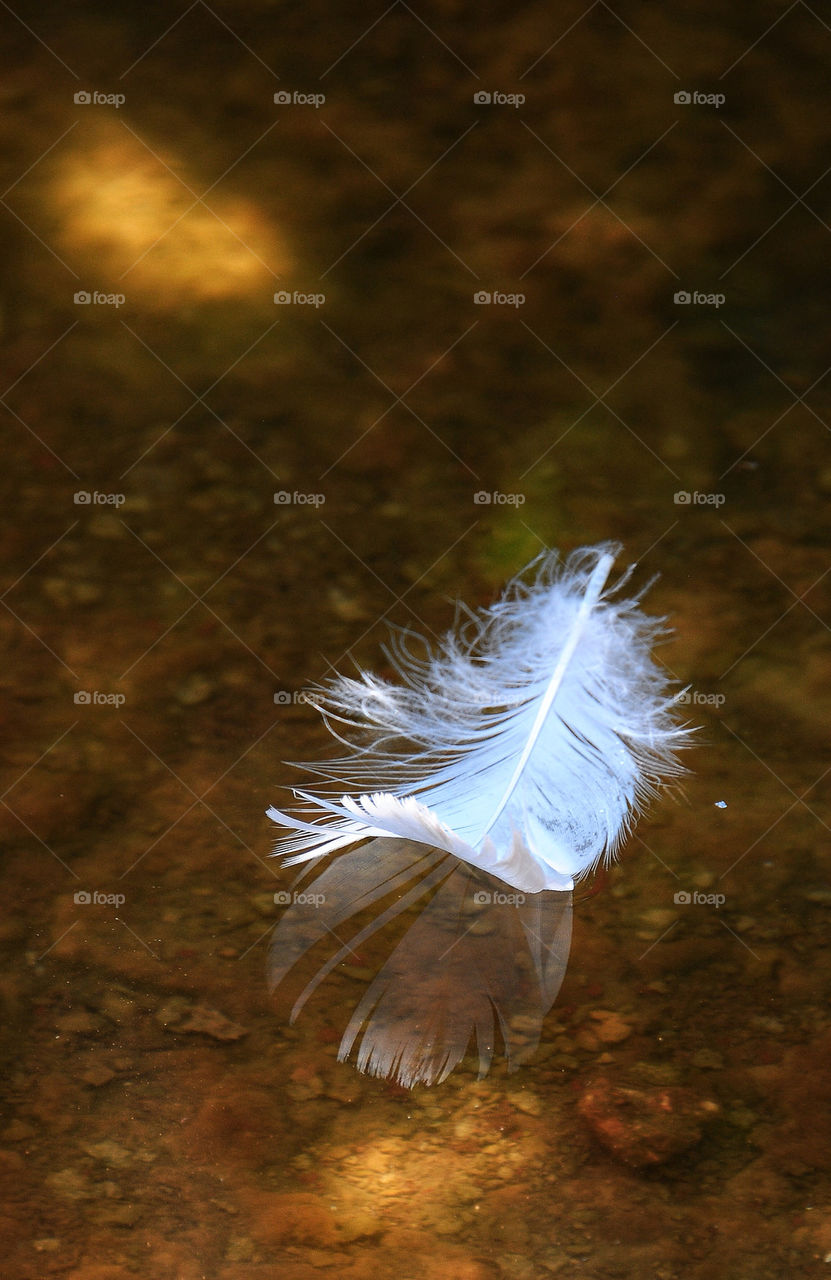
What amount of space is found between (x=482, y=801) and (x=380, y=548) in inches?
A: 25.6

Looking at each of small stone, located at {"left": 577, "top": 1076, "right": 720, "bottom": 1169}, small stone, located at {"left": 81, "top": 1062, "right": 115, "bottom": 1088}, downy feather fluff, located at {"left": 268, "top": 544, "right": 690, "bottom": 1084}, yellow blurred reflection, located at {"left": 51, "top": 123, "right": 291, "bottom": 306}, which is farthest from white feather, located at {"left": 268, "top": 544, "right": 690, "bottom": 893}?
yellow blurred reflection, located at {"left": 51, "top": 123, "right": 291, "bottom": 306}

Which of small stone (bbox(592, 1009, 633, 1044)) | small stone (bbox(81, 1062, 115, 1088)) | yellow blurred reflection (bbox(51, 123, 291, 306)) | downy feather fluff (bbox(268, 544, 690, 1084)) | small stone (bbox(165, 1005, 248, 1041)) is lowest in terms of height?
small stone (bbox(81, 1062, 115, 1088))

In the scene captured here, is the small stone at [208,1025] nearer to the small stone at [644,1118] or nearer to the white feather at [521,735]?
the white feather at [521,735]

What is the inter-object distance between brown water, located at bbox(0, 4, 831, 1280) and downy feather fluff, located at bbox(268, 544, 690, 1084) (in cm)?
5

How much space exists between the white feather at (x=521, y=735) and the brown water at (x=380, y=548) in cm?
7

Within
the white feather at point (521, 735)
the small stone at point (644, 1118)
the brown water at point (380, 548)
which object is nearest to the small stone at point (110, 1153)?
the brown water at point (380, 548)

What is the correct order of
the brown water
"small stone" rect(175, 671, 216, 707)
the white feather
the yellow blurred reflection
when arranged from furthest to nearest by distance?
the yellow blurred reflection < "small stone" rect(175, 671, 216, 707) < the white feather < the brown water

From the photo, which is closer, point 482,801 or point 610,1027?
point 610,1027

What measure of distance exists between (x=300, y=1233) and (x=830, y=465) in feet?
6.02

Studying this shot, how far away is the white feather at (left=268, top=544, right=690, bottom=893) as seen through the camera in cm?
197

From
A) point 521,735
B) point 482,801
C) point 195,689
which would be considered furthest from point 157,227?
point 482,801

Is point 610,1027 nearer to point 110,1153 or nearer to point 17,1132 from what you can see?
point 110,1153

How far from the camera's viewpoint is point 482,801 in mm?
2041

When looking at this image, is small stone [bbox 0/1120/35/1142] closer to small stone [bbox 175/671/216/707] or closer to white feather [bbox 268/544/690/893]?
white feather [bbox 268/544/690/893]
